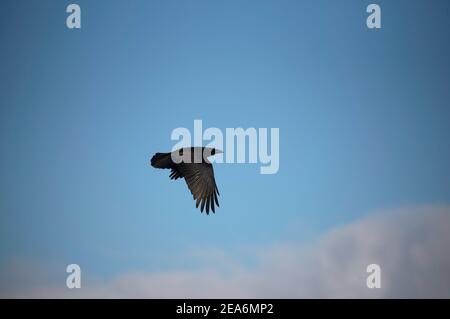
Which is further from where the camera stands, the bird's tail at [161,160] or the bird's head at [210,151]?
the bird's head at [210,151]

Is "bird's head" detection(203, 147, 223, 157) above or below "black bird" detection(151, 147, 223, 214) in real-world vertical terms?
above

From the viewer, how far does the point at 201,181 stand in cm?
1620

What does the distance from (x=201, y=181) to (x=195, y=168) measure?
43 cm

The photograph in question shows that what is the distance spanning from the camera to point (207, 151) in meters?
16.2

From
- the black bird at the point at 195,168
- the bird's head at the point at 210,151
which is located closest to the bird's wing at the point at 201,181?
the black bird at the point at 195,168

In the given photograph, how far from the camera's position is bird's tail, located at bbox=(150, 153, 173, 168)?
16.0 m

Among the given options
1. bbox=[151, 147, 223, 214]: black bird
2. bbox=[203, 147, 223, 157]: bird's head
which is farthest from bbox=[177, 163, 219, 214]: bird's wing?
bbox=[203, 147, 223, 157]: bird's head

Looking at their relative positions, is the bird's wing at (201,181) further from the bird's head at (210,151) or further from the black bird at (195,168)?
the bird's head at (210,151)

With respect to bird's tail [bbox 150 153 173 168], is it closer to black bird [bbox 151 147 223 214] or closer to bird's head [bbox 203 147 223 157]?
black bird [bbox 151 147 223 214]

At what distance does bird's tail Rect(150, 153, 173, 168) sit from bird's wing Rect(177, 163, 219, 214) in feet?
1.37

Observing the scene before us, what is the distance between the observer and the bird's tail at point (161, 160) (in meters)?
16.0
